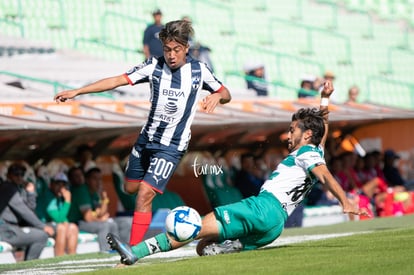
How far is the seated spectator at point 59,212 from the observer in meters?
15.3

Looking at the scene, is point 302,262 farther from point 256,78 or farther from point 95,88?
point 256,78

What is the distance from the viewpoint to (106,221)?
16219 millimetres

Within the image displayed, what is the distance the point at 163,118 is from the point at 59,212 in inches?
216

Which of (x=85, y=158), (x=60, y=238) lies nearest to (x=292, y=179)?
(x=60, y=238)

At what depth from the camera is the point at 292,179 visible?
974cm

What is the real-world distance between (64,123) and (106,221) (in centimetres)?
179

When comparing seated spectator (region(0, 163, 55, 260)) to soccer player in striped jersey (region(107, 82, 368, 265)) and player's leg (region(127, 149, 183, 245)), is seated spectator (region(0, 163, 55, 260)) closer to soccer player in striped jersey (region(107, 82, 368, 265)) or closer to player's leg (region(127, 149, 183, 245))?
player's leg (region(127, 149, 183, 245))

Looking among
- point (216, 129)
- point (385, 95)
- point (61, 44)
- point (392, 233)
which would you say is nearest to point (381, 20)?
point (385, 95)

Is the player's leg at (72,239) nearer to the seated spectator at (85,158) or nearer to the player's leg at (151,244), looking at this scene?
the seated spectator at (85,158)

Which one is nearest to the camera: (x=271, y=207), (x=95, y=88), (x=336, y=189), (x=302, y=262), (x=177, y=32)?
(x=302, y=262)

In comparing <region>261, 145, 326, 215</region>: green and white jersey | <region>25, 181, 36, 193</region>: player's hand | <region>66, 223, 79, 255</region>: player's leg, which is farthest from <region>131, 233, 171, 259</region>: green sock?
<region>25, 181, 36, 193</region>: player's hand

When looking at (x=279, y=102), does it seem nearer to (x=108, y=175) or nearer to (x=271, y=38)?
(x=108, y=175)

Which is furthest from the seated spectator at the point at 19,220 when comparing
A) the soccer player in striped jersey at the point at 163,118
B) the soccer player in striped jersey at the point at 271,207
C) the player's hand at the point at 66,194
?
the soccer player in striped jersey at the point at 271,207

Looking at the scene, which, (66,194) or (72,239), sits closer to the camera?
(72,239)
